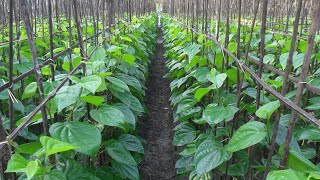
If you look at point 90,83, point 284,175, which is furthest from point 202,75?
point 284,175

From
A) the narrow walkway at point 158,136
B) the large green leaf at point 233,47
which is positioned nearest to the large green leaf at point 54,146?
the large green leaf at point 233,47

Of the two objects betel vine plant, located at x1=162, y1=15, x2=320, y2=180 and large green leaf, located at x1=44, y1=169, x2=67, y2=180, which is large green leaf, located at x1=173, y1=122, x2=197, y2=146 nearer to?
betel vine plant, located at x1=162, y1=15, x2=320, y2=180

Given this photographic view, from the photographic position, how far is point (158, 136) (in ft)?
10.9

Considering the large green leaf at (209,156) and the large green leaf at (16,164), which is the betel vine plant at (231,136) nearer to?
the large green leaf at (209,156)

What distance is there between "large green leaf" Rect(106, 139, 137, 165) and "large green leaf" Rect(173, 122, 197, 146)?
20.6 inches

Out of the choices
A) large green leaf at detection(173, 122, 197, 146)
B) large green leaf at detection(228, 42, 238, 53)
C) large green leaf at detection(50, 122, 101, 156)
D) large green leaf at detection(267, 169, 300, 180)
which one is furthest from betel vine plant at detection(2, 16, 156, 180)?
large green leaf at detection(228, 42, 238, 53)

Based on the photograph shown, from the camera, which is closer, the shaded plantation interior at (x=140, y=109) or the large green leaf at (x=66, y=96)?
the shaded plantation interior at (x=140, y=109)

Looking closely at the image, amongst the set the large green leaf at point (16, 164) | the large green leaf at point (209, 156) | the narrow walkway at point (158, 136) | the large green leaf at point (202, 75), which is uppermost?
the large green leaf at point (202, 75)

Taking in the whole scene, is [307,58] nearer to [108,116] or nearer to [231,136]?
[231,136]

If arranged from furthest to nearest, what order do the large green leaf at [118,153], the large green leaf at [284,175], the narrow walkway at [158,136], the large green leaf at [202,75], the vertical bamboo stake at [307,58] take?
the narrow walkway at [158,136]
the large green leaf at [202,75]
the large green leaf at [118,153]
the vertical bamboo stake at [307,58]
the large green leaf at [284,175]

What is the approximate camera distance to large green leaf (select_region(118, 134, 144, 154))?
1.87 meters

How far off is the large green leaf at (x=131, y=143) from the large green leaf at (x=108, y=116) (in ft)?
1.66

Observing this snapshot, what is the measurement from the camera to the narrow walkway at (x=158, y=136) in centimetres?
266

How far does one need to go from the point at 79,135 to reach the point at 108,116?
228 millimetres
